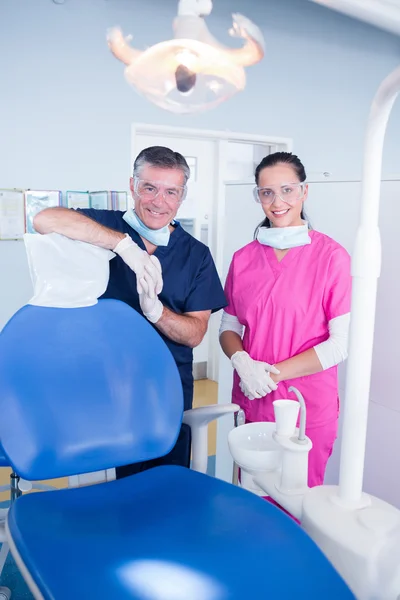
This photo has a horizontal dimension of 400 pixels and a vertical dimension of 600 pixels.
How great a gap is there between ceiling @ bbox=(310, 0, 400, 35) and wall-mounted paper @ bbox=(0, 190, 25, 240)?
1.97 meters

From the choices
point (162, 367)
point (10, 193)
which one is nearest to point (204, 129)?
point (10, 193)

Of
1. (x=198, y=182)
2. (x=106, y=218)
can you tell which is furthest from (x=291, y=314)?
(x=198, y=182)

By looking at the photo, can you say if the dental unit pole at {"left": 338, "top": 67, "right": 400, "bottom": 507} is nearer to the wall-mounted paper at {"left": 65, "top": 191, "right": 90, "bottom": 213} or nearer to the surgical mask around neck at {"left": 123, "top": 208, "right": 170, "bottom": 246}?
the surgical mask around neck at {"left": 123, "top": 208, "right": 170, "bottom": 246}

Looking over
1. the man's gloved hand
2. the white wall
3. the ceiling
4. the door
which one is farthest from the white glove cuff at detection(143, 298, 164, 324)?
the ceiling

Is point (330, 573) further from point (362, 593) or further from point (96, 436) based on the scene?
point (96, 436)

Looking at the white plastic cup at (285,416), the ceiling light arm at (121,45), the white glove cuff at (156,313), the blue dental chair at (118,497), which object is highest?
the ceiling light arm at (121,45)

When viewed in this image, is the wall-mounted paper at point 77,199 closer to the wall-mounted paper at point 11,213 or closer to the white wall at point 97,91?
the white wall at point 97,91

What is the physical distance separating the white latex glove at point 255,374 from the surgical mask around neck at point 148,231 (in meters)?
0.34

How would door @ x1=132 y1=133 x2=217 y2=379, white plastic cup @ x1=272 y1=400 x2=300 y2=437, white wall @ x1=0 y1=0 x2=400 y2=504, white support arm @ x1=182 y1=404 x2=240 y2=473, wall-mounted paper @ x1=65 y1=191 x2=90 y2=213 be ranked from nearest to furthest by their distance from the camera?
white plastic cup @ x1=272 y1=400 x2=300 y2=437 → white support arm @ x1=182 y1=404 x2=240 y2=473 → white wall @ x1=0 y1=0 x2=400 y2=504 → wall-mounted paper @ x1=65 y1=191 x2=90 y2=213 → door @ x1=132 y1=133 x2=217 y2=379

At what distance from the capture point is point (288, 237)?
56.3 inches

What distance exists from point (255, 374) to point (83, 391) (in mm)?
426

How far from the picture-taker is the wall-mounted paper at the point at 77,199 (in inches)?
121

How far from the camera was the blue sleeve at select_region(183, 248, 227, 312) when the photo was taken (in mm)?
1388

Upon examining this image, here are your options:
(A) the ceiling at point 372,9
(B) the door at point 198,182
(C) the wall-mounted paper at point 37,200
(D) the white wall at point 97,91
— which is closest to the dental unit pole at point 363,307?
(D) the white wall at point 97,91
